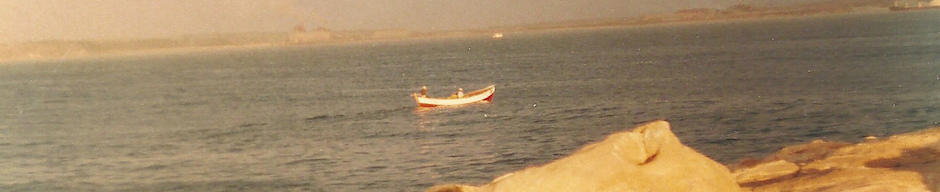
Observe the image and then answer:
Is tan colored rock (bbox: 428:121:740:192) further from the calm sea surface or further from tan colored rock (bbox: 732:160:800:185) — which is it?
the calm sea surface

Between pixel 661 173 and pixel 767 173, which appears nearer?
pixel 661 173

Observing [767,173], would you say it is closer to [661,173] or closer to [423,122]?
[661,173]

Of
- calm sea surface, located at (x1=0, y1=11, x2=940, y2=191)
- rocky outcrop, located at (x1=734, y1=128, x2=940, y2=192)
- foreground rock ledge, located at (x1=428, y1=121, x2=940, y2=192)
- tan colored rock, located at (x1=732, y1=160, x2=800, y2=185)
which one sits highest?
foreground rock ledge, located at (x1=428, y1=121, x2=940, y2=192)

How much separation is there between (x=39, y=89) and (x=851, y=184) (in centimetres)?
10472

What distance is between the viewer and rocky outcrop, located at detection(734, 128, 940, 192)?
471 inches

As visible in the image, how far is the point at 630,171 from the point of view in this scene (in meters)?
11.1

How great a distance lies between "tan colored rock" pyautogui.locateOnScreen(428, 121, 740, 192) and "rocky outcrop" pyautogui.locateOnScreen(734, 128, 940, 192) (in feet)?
6.37

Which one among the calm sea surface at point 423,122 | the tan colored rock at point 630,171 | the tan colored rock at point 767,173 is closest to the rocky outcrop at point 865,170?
the tan colored rock at point 767,173

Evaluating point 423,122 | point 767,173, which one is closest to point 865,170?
point 767,173

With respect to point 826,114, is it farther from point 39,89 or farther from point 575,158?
point 39,89

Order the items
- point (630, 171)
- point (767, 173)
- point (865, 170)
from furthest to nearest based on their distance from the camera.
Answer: point (767, 173), point (865, 170), point (630, 171)

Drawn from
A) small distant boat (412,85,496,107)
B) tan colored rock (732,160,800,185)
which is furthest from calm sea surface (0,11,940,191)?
tan colored rock (732,160,800,185)

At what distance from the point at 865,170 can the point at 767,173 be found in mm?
1870

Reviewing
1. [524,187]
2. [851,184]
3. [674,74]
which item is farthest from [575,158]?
[674,74]
